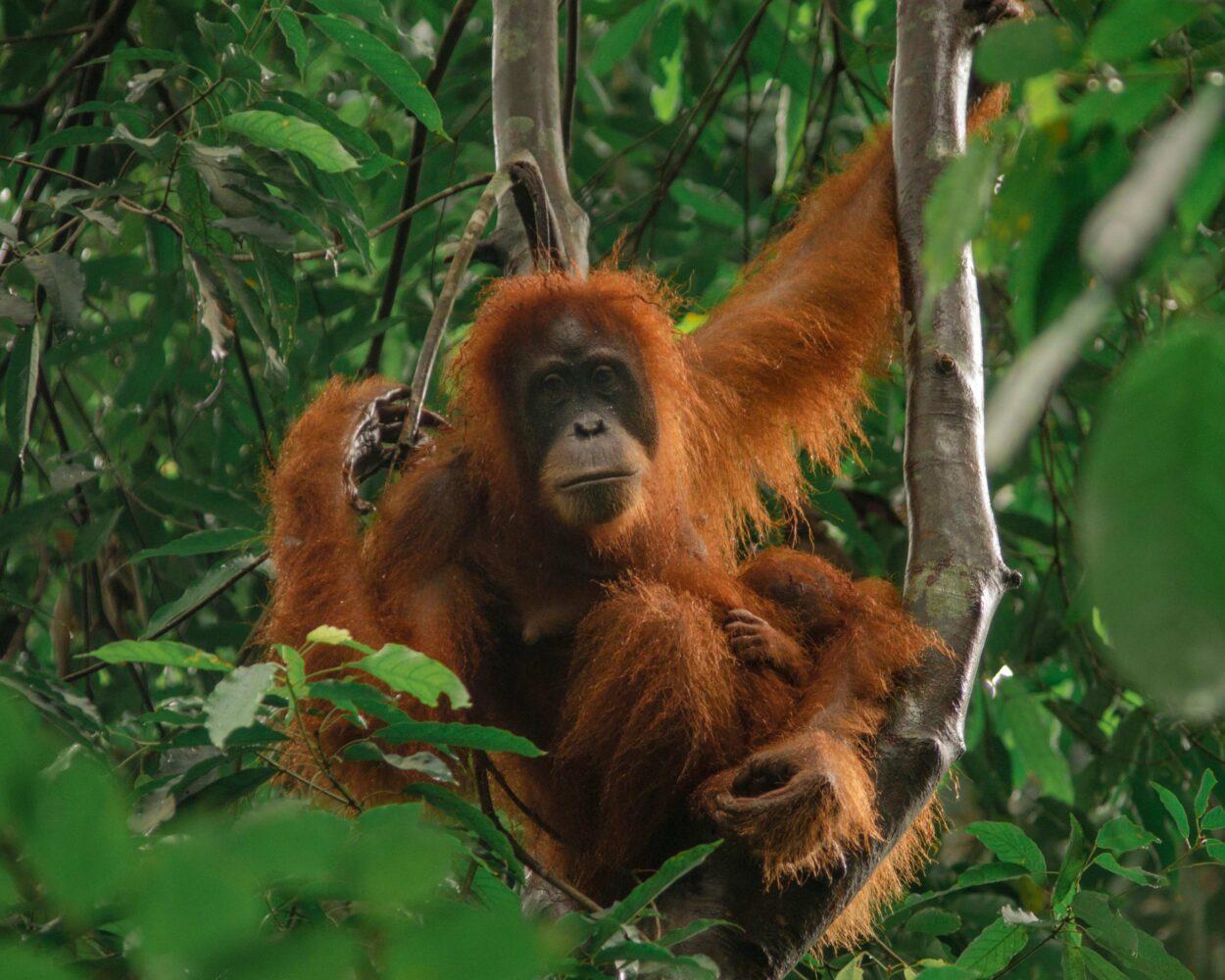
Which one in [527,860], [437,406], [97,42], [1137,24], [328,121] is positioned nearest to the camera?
[1137,24]

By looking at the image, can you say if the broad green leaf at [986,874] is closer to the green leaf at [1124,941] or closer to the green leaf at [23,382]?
the green leaf at [1124,941]

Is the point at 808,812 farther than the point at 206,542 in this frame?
No

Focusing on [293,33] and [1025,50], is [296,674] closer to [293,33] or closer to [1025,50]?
[1025,50]

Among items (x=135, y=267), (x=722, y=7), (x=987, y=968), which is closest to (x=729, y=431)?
(x=987, y=968)

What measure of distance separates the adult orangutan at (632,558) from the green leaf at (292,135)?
762mm

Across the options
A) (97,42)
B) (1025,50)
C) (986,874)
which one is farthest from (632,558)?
(1025,50)

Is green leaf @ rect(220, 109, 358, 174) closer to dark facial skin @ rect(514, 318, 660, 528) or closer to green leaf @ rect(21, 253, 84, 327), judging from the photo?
green leaf @ rect(21, 253, 84, 327)

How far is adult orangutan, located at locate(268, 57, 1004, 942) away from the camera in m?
2.74

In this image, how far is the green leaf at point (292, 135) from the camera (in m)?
2.40

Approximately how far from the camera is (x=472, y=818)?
183 centimetres

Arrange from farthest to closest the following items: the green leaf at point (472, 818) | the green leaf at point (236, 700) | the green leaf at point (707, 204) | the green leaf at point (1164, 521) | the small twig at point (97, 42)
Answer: the green leaf at point (707, 204) → the small twig at point (97, 42) → the green leaf at point (472, 818) → the green leaf at point (236, 700) → the green leaf at point (1164, 521)

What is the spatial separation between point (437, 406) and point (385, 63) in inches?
71.3

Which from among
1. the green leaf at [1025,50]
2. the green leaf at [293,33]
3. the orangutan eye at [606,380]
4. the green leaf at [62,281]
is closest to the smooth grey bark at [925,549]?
the orangutan eye at [606,380]

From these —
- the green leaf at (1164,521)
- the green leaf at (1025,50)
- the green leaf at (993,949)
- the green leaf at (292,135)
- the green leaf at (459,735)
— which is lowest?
the green leaf at (993,949)
